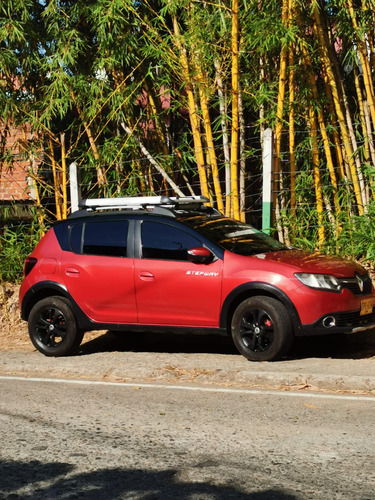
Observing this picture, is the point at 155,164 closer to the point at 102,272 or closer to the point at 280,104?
the point at 280,104

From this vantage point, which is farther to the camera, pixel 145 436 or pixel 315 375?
pixel 315 375

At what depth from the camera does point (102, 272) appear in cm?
957

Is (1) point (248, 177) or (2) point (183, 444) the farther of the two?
(1) point (248, 177)

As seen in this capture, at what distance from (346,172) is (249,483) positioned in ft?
25.0

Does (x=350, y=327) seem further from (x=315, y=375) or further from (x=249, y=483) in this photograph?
(x=249, y=483)

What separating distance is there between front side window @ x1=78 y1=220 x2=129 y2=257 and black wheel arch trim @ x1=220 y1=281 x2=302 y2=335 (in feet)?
4.53

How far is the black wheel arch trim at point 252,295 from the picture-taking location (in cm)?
856

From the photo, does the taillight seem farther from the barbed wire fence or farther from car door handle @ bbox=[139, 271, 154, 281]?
the barbed wire fence

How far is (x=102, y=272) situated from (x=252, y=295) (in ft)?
5.73

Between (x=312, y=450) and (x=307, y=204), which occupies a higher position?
(x=307, y=204)

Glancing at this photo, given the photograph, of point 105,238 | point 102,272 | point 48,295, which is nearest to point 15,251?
point 48,295

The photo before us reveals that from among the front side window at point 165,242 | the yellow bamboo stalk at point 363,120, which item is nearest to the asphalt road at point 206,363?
the front side window at point 165,242

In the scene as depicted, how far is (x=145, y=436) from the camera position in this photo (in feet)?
20.6

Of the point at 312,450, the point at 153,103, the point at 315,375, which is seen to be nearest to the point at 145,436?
the point at 312,450
